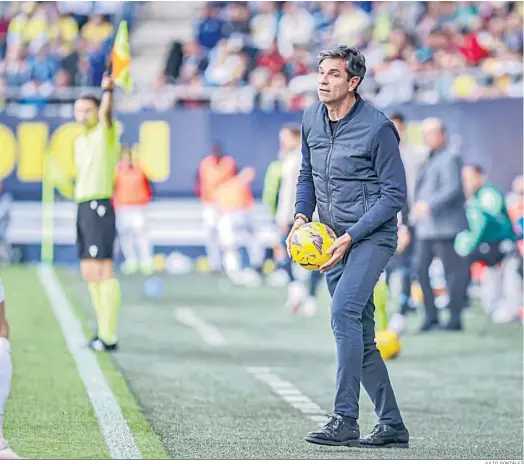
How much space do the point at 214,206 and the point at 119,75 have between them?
1502 cm

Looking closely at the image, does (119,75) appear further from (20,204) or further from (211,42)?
(211,42)

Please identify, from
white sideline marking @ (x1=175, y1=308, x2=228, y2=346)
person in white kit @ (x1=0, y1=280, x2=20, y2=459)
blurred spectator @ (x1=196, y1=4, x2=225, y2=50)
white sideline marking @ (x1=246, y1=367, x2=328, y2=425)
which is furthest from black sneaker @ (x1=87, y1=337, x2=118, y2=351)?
blurred spectator @ (x1=196, y1=4, x2=225, y2=50)

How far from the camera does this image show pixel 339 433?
7.42m

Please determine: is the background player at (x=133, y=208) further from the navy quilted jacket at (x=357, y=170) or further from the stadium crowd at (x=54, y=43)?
the navy quilted jacket at (x=357, y=170)

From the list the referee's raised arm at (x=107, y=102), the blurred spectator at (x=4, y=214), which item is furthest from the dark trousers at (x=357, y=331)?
the blurred spectator at (x=4, y=214)

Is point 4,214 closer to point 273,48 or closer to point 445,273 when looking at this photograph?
point 273,48

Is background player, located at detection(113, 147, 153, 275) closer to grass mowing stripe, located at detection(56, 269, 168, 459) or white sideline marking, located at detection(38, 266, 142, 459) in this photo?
white sideline marking, located at detection(38, 266, 142, 459)

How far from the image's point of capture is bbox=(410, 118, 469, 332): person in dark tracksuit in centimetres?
1557

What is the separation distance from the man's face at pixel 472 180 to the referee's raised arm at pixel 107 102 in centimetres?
647

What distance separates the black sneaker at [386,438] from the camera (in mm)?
7543

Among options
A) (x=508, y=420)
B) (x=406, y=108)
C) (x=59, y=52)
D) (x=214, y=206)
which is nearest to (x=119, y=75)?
(x=508, y=420)

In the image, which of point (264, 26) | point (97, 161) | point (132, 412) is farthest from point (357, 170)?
point (264, 26)

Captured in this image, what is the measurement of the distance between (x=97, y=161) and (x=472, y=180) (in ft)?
21.5

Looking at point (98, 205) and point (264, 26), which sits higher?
point (264, 26)
